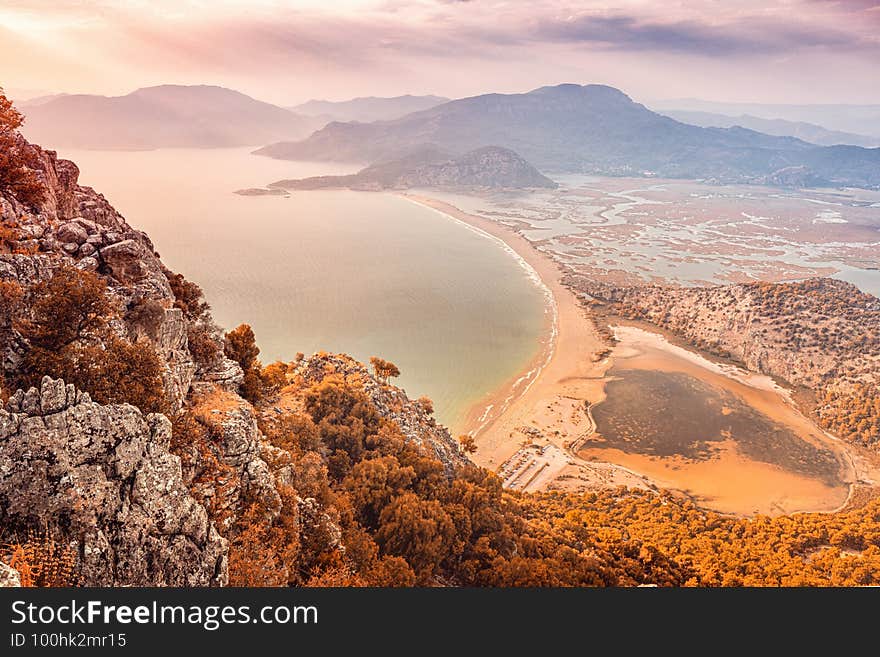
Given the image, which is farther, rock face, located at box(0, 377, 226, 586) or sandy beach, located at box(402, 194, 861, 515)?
sandy beach, located at box(402, 194, 861, 515)

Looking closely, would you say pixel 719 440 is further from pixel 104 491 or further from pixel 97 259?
pixel 97 259

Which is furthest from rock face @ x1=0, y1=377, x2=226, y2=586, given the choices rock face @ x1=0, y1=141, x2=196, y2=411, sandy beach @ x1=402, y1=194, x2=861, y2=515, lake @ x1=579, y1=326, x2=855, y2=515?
lake @ x1=579, y1=326, x2=855, y2=515

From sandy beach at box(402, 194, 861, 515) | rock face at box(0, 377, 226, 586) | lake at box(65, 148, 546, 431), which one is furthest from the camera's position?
lake at box(65, 148, 546, 431)

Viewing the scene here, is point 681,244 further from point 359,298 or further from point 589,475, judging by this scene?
point 589,475

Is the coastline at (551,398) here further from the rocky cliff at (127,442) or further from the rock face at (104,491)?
the rock face at (104,491)

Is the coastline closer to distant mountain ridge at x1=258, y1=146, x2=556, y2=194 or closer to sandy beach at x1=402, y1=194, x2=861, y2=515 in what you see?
sandy beach at x1=402, y1=194, x2=861, y2=515

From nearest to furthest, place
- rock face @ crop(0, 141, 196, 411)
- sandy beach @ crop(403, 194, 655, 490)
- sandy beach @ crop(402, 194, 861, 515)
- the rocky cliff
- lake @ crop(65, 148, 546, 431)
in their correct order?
the rocky cliff → rock face @ crop(0, 141, 196, 411) → sandy beach @ crop(402, 194, 861, 515) → sandy beach @ crop(403, 194, 655, 490) → lake @ crop(65, 148, 546, 431)

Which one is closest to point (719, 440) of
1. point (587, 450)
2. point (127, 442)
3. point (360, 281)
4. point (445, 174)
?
point (587, 450)
